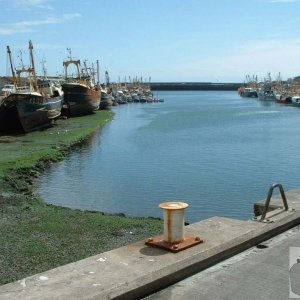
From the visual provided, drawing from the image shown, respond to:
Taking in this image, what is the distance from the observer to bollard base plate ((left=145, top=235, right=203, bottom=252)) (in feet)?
20.1

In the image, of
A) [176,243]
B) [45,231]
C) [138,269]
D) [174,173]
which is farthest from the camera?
[174,173]

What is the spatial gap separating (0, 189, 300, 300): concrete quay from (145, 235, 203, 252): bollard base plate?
0.06 m

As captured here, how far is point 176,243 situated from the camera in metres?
6.24

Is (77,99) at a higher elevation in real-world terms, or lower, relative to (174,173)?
higher

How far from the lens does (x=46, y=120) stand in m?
41.4

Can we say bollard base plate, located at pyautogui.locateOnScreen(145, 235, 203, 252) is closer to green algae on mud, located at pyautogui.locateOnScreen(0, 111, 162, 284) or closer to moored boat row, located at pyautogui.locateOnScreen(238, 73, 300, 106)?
green algae on mud, located at pyautogui.locateOnScreen(0, 111, 162, 284)

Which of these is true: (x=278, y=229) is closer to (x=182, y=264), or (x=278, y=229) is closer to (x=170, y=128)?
(x=182, y=264)

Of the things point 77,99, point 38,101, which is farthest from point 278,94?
point 38,101

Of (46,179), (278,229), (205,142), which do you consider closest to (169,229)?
(278,229)

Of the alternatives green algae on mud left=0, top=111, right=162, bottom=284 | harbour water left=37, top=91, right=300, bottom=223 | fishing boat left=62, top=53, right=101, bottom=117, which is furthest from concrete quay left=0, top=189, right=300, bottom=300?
fishing boat left=62, top=53, right=101, bottom=117

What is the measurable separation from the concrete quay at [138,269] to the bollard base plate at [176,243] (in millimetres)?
63

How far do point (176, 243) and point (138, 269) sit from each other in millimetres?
865

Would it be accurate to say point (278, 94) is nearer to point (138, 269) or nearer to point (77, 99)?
point (77, 99)

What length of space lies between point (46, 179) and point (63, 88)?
34.4 metres
